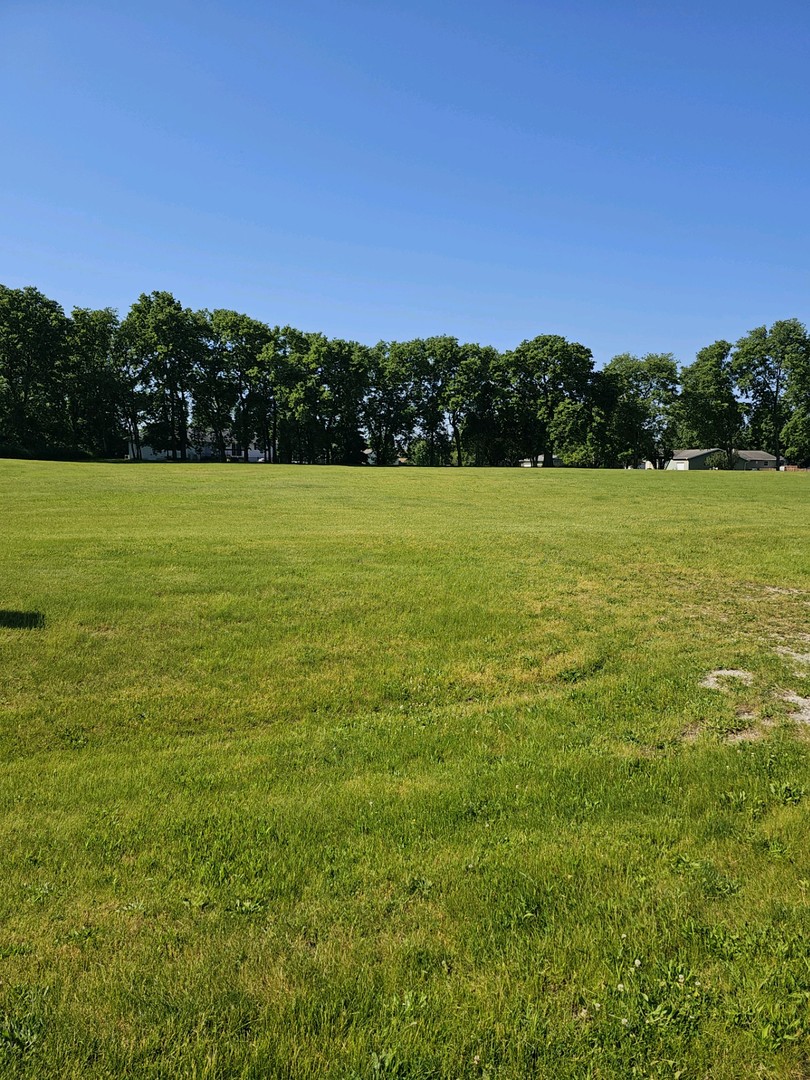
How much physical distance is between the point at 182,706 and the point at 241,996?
13.9 feet

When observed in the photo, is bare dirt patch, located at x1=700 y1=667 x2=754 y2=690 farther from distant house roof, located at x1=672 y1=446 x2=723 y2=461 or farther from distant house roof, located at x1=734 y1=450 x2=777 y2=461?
distant house roof, located at x1=734 y1=450 x2=777 y2=461

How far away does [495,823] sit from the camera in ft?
15.4

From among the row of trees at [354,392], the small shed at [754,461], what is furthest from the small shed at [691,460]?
the row of trees at [354,392]

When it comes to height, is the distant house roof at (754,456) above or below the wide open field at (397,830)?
above

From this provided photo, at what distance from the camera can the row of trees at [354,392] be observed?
7369cm

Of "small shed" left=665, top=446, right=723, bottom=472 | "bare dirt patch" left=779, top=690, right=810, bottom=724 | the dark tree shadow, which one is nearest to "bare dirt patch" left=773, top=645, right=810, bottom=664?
"bare dirt patch" left=779, top=690, right=810, bottom=724

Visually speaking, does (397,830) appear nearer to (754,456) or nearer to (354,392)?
(354,392)

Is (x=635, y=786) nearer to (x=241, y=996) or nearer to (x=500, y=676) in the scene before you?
(x=500, y=676)

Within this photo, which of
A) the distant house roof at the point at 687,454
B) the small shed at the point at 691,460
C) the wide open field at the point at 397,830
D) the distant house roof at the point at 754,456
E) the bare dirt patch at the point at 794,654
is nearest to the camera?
the wide open field at the point at 397,830

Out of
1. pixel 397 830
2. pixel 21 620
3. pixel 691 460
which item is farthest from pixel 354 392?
pixel 397 830

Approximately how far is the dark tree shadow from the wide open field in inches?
3.3

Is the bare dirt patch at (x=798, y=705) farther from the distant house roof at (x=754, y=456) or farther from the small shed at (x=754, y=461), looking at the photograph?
the distant house roof at (x=754, y=456)

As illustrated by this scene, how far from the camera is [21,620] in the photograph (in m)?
8.99

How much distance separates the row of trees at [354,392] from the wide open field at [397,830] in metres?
70.3
